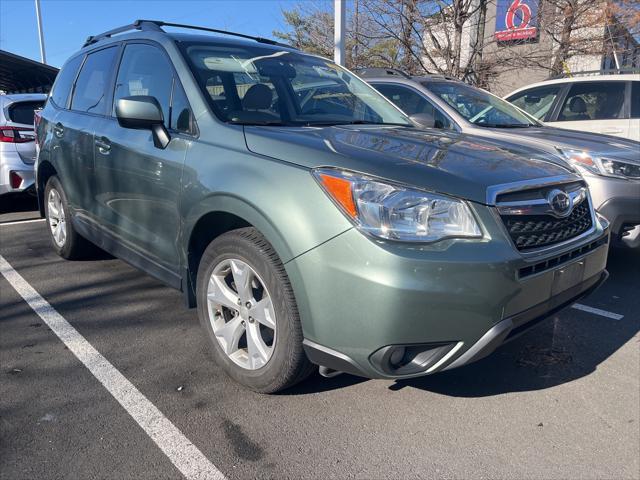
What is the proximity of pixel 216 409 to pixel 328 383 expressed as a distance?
2.01ft

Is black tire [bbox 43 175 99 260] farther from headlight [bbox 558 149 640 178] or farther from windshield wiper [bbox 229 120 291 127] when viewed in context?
headlight [bbox 558 149 640 178]

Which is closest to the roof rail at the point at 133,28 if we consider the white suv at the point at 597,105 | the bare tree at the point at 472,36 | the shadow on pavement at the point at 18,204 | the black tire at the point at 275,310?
the black tire at the point at 275,310

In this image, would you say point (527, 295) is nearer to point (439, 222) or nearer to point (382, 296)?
point (439, 222)

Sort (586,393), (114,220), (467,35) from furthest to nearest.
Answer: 1. (467,35)
2. (114,220)
3. (586,393)

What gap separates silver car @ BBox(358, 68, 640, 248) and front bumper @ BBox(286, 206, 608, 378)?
116 centimetres

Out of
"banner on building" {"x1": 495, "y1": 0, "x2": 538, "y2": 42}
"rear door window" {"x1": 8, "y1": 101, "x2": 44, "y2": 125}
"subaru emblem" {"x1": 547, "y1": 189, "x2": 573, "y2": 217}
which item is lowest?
"subaru emblem" {"x1": 547, "y1": 189, "x2": 573, "y2": 217}

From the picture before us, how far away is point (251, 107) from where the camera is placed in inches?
Answer: 125

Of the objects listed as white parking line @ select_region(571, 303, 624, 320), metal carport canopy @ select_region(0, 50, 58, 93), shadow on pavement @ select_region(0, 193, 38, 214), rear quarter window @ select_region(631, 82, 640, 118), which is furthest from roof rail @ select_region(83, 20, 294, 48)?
metal carport canopy @ select_region(0, 50, 58, 93)

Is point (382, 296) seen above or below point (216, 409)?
above

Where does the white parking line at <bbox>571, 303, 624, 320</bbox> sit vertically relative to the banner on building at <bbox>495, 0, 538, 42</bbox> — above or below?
below

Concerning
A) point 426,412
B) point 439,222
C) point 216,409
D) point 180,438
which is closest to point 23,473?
point 180,438

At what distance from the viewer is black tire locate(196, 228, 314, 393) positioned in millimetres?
2453

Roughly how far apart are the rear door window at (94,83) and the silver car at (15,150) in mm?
2680

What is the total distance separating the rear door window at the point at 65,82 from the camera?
4.73 metres
